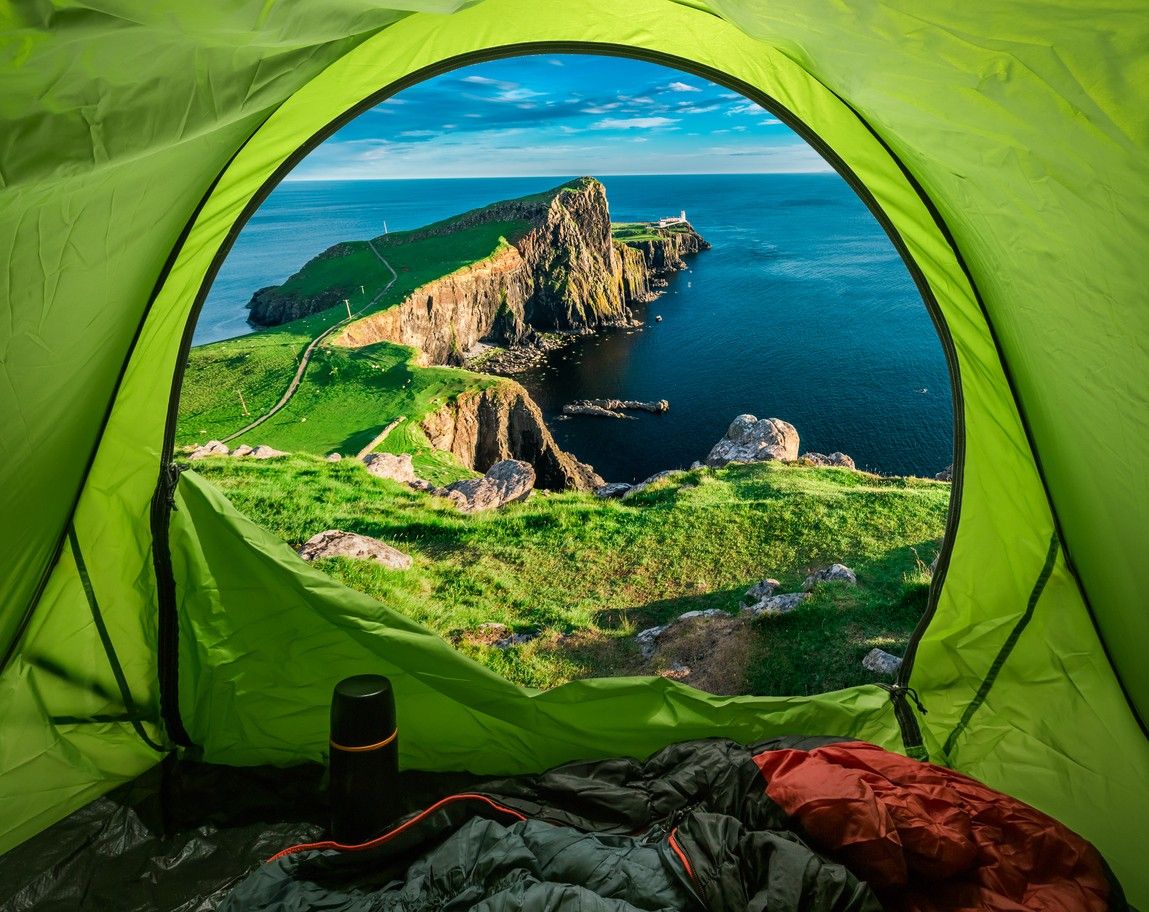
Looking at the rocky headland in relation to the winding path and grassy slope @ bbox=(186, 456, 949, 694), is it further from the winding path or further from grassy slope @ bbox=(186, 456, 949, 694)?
grassy slope @ bbox=(186, 456, 949, 694)

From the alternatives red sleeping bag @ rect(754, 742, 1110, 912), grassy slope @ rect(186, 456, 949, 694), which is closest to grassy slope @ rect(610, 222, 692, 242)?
grassy slope @ rect(186, 456, 949, 694)

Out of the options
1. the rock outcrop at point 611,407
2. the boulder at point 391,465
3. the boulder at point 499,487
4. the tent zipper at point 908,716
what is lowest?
the rock outcrop at point 611,407

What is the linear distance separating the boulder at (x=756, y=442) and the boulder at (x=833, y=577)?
18799 millimetres

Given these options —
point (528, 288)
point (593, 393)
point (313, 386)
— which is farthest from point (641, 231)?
point (313, 386)

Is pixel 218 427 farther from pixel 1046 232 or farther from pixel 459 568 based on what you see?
pixel 1046 232

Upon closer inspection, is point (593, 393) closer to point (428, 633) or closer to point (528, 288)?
point (528, 288)

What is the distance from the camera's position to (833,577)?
642 centimetres

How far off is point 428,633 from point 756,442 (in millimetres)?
24391

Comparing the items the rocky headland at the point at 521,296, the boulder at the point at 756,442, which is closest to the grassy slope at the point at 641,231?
the rocky headland at the point at 521,296

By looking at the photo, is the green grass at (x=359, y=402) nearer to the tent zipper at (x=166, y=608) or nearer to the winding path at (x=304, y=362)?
the winding path at (x=304, y=362)

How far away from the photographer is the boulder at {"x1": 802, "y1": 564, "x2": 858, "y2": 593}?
632cm

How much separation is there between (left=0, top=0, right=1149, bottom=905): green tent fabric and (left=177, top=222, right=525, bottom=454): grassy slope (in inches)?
1272

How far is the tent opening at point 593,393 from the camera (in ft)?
21.7

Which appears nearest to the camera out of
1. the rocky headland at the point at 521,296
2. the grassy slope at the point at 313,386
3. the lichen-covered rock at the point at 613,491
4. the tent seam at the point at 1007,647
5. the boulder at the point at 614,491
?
the tent seam at the point at 1007,647
